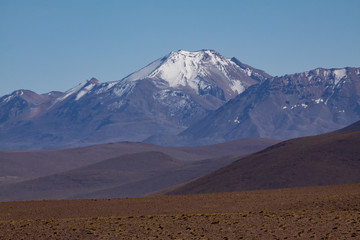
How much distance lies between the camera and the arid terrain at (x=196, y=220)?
89.1ft

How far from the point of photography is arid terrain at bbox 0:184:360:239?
27172 mm

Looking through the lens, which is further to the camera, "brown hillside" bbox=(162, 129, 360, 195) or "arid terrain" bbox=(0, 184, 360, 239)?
"brown hillside" bbox=(162, 129, 360, 195)

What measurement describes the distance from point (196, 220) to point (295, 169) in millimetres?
55409

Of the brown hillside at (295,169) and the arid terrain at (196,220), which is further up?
the brown hillside at (295,169)

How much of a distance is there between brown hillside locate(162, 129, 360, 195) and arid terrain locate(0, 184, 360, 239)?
39773 millimetres

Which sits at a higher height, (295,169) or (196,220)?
(295,169)

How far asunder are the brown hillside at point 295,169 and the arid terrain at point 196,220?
39.8 metres

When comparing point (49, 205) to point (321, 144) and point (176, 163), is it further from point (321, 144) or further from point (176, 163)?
point (176, 163)

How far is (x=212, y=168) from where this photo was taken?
495 feet

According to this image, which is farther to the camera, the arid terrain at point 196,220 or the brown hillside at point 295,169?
the brown hillside at point 295,169

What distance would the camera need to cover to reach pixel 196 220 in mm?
29750

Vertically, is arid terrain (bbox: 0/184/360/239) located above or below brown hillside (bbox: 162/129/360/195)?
below

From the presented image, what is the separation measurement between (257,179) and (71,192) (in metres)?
64.2

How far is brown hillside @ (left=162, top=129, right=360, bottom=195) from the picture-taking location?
78.5 metres
